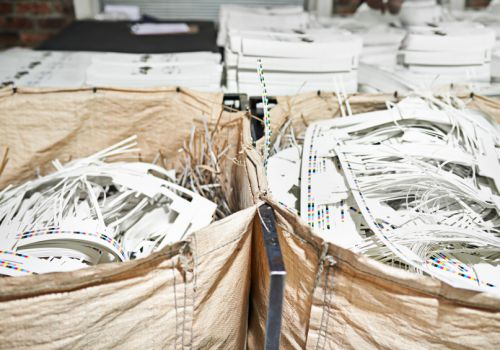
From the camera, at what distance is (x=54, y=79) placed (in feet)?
3.95

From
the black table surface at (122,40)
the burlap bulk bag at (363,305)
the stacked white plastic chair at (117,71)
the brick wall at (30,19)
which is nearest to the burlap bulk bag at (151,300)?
the burlap bulk bag at (363,305)

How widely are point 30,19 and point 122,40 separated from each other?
3.52 ft

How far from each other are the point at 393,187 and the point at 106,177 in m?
0.61

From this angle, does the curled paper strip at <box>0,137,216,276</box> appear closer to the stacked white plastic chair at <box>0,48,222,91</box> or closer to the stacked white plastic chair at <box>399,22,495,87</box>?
the stacked white plastic chair at <box>0,48,222,91</box>

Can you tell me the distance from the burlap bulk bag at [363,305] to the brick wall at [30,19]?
207 centimetres

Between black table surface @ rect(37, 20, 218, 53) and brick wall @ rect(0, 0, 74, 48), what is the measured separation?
0.59 meters

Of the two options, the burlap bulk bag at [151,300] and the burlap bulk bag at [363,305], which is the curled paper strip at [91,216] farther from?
the burlap bulk bag at [363,305]

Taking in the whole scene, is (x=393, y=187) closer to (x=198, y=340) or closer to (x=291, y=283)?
(x=291, y=283)

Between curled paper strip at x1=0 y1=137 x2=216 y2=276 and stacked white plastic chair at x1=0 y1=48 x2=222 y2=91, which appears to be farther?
stacked white plastic chair at x1=0 y1=48 x2=222 y2=91

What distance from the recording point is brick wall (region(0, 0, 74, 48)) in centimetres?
228

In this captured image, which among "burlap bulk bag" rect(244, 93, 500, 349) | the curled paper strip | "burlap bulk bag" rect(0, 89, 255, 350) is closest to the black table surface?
the curled paper strip

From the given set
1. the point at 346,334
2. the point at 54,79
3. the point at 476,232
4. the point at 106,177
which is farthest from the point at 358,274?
the point at 54,79

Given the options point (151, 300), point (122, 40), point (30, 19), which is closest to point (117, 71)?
point (122, 40)

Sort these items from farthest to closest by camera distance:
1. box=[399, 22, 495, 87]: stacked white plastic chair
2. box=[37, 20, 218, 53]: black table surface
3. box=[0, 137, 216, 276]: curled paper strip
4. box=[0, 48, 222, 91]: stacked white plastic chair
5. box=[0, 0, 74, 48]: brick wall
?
box=[0, 0, 74, 48]: brick wall
box=[37, 20, 218, 53]: black table surface
box=[399, 22, 495, 87]: stacked white plastic chair
box=[0, 48, 222, 91]: stacked white plastic chair
box=[0, 137, 216, 276]: curled paper strip
